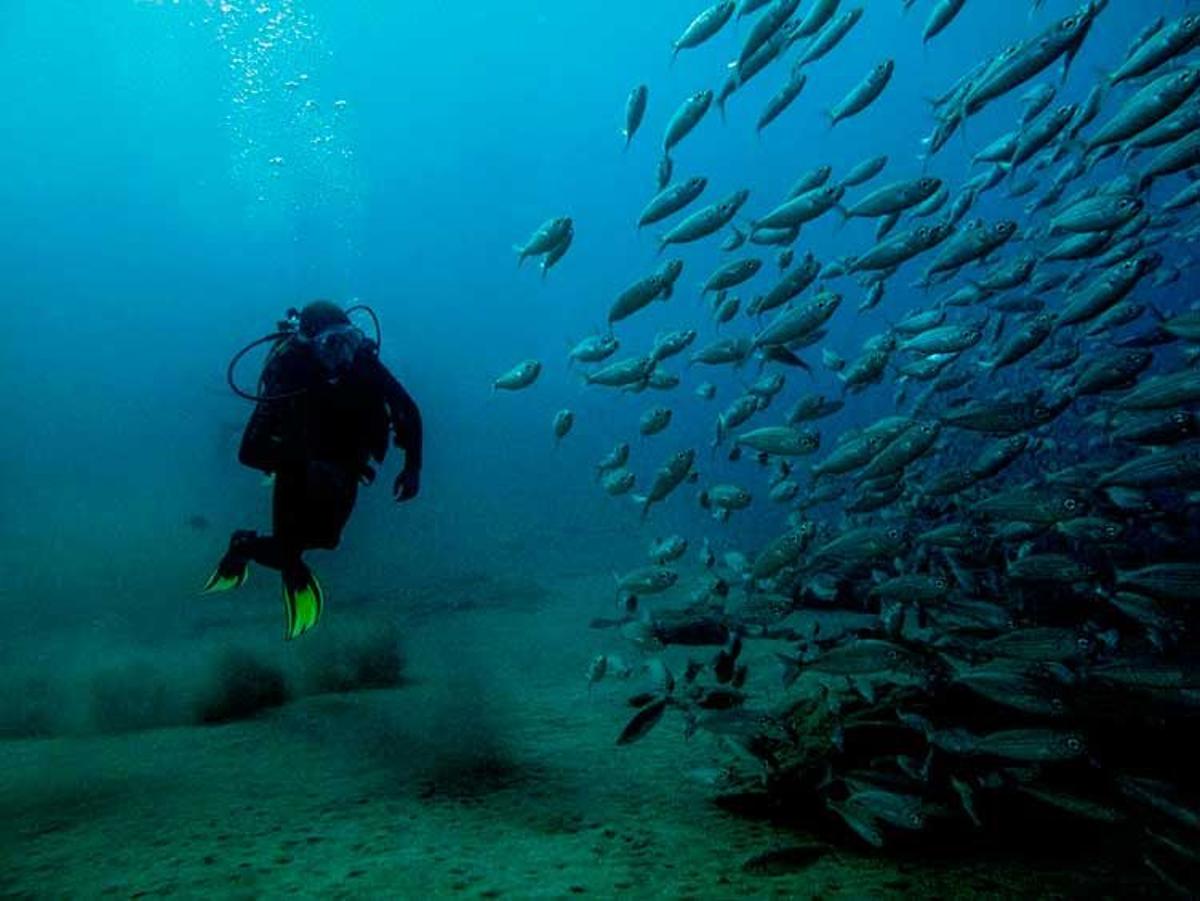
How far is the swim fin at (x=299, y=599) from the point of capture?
5.09 m

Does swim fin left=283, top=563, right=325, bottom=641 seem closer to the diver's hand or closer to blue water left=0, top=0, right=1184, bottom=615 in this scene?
the diver's hand

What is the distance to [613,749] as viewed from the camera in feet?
17.6

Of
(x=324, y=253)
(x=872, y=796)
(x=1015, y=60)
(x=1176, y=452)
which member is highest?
(x=324, y=253)

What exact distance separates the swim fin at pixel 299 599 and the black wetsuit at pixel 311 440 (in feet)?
0.53

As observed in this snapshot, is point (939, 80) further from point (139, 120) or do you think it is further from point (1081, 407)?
point (139, 120)

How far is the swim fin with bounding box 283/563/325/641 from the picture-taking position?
5.09 m

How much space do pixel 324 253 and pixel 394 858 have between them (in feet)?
489

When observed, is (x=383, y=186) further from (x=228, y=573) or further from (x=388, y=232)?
(x=228, y=573)

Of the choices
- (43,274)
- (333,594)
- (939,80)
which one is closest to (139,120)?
(43,274)

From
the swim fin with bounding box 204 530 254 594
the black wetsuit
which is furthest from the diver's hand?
the swim fin with bounding box 204 530 254 594

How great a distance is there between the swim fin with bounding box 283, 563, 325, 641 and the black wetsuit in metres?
0.16

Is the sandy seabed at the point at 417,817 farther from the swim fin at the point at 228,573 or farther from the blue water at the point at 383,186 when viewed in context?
the blue water at the point at 383,186

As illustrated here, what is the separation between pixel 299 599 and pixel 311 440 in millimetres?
1286

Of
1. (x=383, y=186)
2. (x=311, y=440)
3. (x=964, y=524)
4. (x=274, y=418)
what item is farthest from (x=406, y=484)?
(x=383, y=186)
